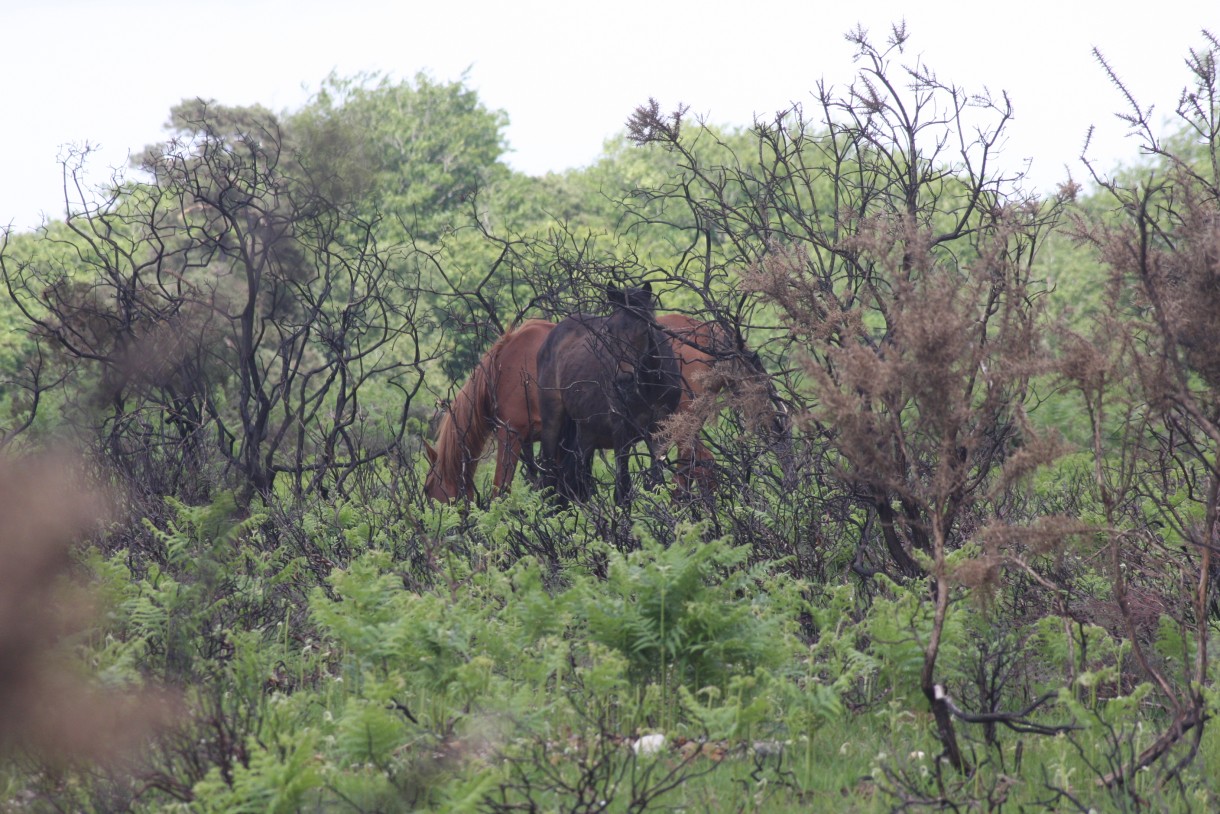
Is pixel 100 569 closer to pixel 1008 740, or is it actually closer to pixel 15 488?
pixel 15 488

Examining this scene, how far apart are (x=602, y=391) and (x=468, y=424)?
7.07 ft

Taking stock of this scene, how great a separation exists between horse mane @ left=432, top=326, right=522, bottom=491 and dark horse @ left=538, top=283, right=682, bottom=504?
65 cm

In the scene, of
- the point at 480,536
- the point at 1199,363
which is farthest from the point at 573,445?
the point at 1199,363

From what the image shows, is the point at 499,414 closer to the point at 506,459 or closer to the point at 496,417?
the point at 496,417

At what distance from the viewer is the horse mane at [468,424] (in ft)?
35.9

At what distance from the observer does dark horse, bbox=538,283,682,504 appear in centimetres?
892

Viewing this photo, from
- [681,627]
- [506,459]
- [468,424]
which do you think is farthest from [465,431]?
[681,627]

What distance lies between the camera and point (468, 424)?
11359 mm

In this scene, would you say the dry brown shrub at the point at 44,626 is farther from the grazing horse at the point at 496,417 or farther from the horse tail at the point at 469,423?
the horse tail at the point at 469,423

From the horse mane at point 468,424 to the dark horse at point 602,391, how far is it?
0.65 m

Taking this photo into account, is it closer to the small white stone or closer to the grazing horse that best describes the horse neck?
the grazing horse

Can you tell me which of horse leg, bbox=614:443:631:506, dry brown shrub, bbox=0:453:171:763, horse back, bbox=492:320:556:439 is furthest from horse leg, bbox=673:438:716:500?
dry brown shrub, bbox=0:453:171:763

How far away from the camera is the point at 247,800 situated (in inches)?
134

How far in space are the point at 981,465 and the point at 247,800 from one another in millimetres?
4437
